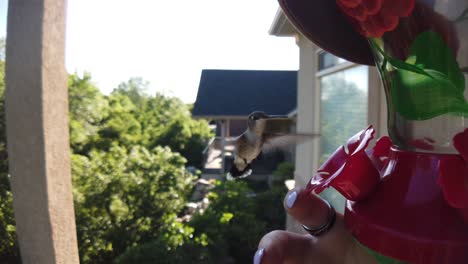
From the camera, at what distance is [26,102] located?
182 centimetres

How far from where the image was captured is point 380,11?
0.77m

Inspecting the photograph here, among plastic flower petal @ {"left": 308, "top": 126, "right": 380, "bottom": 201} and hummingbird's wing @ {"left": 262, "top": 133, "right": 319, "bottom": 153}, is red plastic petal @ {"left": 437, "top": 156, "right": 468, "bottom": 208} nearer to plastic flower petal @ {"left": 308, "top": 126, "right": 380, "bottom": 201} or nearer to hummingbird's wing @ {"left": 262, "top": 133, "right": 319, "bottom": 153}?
plastic flower petal @ {"left": 308, "top": 126, "right": 380, "bottom": 201}

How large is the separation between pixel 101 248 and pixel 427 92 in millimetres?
5262

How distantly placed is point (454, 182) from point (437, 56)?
24cm

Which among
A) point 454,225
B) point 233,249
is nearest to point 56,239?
point 454,225

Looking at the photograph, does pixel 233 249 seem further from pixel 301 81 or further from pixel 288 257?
pixel 288 257

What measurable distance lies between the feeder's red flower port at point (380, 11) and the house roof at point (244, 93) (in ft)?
29.0

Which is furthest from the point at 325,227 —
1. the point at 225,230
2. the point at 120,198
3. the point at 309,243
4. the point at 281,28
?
the point at 120,198

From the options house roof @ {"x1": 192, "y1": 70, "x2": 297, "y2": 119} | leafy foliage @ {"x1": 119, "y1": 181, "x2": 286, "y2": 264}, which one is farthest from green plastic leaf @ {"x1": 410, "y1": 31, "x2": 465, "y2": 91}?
house roof @ {"x1": 192, "y1": 70, "x2": 297, "y2": 119}

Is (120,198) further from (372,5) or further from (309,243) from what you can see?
(372,5)

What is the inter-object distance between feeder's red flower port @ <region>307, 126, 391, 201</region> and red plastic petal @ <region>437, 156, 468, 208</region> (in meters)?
0.14

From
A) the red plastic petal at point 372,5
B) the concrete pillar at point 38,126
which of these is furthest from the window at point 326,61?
the red plastic petal at point 372,5

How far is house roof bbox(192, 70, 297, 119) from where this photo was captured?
10875mm

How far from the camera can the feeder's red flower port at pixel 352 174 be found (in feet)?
2.51
